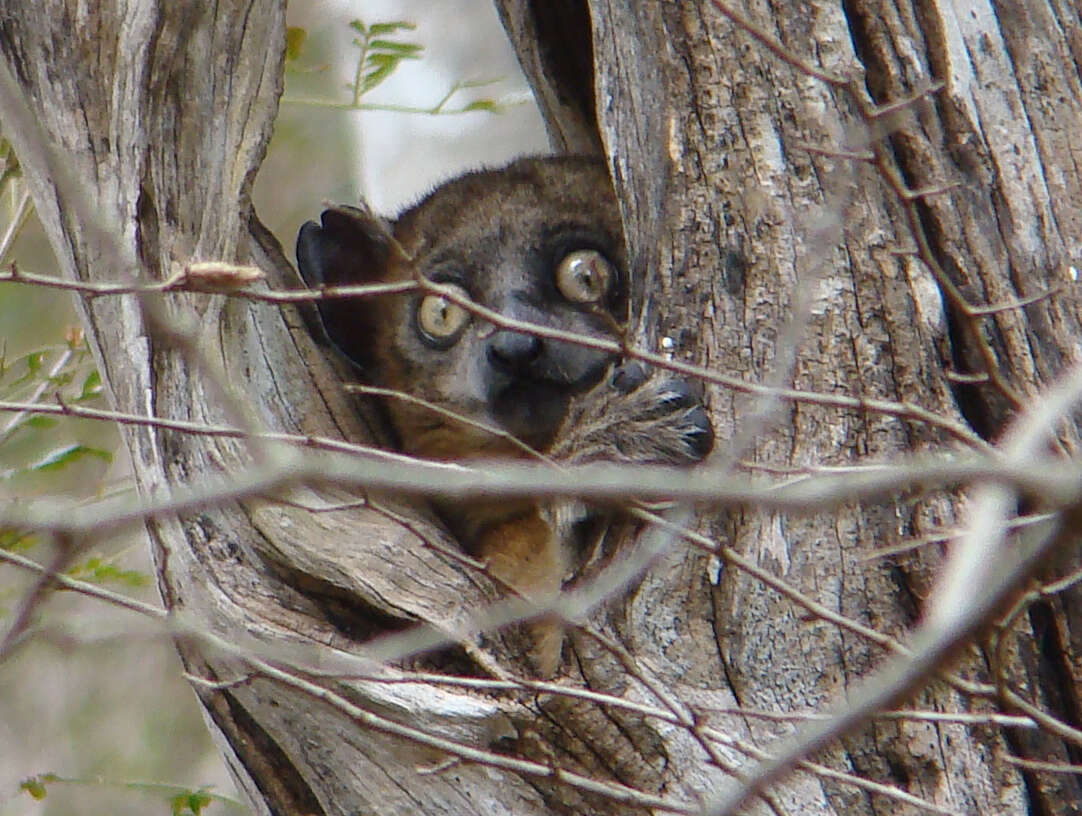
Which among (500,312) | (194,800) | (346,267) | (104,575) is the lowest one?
(194,800)

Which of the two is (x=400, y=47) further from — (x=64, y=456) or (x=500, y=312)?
(x=64, y=456)

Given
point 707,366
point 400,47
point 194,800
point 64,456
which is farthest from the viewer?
point 400,47

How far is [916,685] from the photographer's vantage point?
1.23 metres

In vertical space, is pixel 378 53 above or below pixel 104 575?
above

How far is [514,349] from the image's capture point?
14.0ft

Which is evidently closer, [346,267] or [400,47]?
[400,47]

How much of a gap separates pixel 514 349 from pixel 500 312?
27cm

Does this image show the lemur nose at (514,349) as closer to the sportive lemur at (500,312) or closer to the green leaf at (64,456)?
the sportive lemur at (500,312)

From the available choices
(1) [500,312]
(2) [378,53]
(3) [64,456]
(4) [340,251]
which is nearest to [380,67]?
(2) [378,53]

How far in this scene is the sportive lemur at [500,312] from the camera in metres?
4.41

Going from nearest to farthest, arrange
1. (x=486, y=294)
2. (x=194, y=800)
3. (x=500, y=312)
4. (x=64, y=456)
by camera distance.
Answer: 1. (x=194, y=800)
2. (x=64, y=456)
3. (x=500, y=312)
4. (x=486, y=294)

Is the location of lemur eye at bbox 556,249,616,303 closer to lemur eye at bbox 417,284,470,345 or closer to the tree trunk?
lemur eye at bbox 417,284,470,345

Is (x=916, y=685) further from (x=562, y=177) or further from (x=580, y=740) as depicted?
(x=562, y=177)

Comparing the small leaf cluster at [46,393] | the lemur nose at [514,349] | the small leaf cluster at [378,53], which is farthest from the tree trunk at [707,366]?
the small leaf cluster at [378,53]
